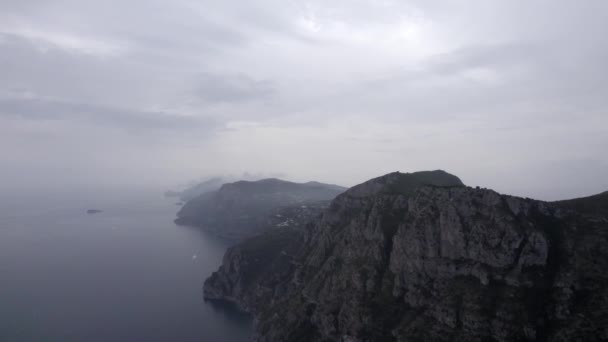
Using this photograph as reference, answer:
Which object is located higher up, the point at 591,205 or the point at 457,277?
the point at 591,205

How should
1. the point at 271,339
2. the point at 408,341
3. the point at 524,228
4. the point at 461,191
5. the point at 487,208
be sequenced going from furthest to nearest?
the point at 271,339
the point at 461,191
the point at 487,208
the point at 524,228
the point at 408,341

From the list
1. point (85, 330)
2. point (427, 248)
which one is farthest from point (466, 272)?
point (85, 330)

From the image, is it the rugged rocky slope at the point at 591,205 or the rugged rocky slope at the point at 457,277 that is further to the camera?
the rugged rocky slope at the point at 591,205

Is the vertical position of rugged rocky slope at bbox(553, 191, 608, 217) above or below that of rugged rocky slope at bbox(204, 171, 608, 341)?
above

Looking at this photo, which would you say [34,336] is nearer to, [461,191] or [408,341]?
[408,341]

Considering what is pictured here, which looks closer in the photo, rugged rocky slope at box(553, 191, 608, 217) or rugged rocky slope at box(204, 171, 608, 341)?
rugged rocky slope at box(204, 171, 608, 341)

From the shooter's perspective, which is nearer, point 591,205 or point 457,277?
point 457,277

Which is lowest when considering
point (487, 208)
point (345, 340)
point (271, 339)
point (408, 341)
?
point (271, 339)

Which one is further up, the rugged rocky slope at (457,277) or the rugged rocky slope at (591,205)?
the rugged rocky slope at (591,205)
